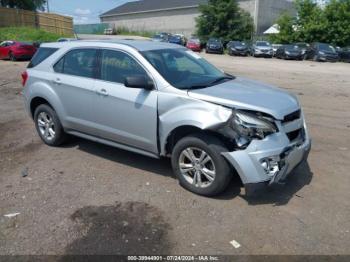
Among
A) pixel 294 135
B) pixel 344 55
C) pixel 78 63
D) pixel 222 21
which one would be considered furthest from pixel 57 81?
pixel 222 21

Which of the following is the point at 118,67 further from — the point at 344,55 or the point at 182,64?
the point at 344,55

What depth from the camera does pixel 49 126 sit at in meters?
6.50

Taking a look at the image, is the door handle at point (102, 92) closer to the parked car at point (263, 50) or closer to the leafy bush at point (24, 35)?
the parked car at point (263, 50)

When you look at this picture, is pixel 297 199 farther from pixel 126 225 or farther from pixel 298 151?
pixel 126 225

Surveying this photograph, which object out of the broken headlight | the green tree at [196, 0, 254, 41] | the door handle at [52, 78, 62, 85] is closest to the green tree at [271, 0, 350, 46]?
the green tree at [196, 0, 254, 41]

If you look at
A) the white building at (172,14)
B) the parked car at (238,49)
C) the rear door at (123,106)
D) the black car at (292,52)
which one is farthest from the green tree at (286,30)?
the rear door at (123,106)

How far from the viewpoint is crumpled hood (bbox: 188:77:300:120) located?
4.39 metres

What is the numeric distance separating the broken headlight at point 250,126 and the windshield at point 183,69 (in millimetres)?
858

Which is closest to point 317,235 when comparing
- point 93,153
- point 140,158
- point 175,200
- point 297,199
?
point 297,199

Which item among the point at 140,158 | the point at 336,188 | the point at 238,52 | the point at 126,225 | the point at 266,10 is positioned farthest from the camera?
the point at 266,10

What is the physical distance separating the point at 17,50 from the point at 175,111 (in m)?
22.9

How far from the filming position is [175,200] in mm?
4641

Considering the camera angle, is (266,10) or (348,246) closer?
(348,246)

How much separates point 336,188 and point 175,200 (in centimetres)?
201
